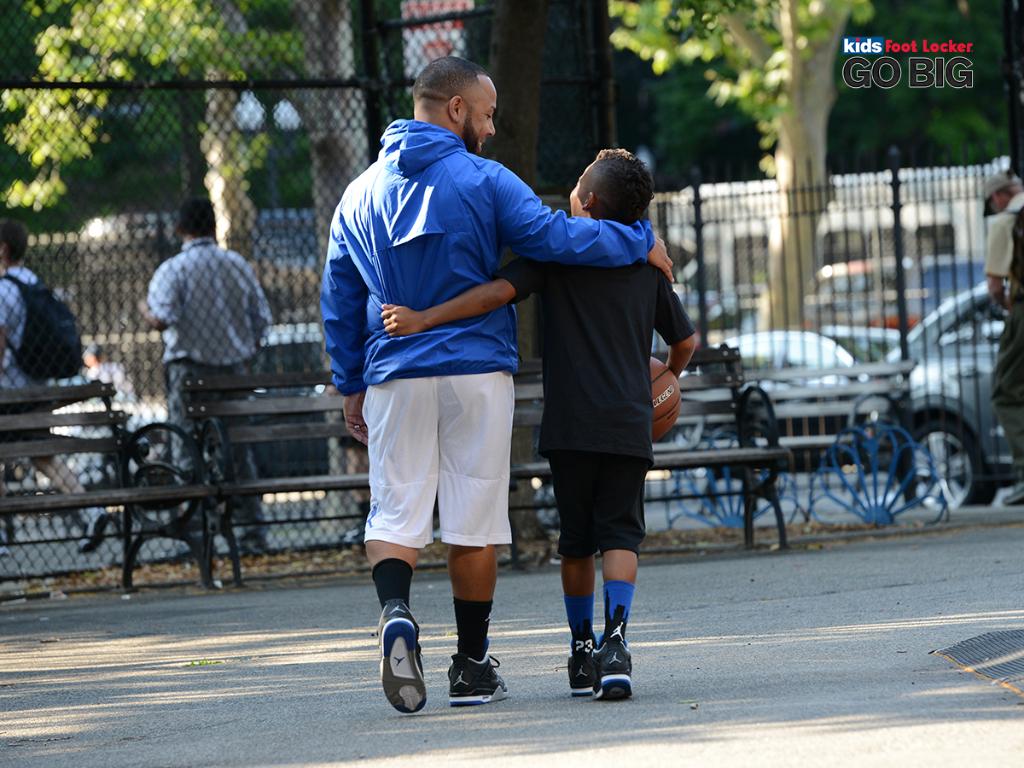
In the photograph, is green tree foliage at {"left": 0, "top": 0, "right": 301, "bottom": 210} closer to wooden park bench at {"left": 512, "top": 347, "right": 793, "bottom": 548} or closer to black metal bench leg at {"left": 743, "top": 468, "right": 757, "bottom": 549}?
wooden park bench at {"left": 512, "top": 347, "right": 793, "bottom": 548}

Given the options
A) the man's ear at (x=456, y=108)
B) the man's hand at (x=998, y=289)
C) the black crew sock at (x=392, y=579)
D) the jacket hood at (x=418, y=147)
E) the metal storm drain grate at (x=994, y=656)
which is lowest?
the metal storm drain grate at (x=994, y=656)

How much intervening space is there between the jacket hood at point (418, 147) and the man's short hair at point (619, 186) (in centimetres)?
43

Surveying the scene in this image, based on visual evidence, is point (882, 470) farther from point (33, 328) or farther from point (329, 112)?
point (33, 328)

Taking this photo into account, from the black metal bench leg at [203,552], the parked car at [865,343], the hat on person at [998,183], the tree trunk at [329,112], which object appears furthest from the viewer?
the parked car at [865,343]

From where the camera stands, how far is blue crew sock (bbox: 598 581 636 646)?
5.34 m

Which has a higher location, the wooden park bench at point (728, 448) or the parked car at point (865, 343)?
the parked car at point (865, 343)

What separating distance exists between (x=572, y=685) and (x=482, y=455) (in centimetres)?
78

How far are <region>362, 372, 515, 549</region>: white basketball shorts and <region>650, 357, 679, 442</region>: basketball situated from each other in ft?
1.78

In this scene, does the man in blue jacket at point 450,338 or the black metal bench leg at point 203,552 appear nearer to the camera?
the man in blue jacket at point 450,338

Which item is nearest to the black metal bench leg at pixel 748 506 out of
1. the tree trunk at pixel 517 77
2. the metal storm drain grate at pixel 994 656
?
the tree trunk at pixel 517 77

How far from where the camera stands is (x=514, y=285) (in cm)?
534

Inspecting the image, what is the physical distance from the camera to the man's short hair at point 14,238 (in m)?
10.6

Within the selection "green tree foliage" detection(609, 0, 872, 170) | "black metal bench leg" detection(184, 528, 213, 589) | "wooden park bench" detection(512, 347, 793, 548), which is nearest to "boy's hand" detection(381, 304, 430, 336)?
"wooden park bench" detection(512, 347, 793, 548)

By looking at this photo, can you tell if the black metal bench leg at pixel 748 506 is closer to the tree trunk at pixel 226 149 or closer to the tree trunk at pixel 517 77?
the tree trunk at pixel 517 77
